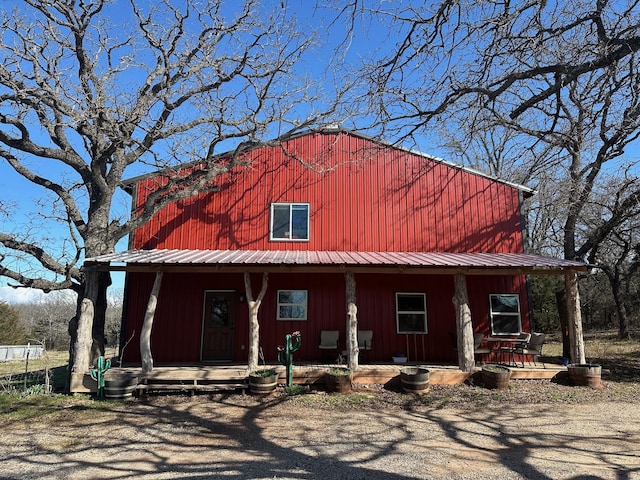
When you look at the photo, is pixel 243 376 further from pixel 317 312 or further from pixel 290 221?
pixel 290 221

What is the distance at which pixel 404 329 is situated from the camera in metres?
11.9

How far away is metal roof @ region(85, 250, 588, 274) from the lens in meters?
9.43

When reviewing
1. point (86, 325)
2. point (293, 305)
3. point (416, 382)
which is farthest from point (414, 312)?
point (86, 325)

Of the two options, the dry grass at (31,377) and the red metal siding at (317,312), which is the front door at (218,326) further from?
the dry grass at (31,377)

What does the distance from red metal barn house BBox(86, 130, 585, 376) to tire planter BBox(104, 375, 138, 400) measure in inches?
103

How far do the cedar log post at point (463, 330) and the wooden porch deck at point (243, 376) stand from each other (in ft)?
0.73

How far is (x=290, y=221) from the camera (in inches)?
496

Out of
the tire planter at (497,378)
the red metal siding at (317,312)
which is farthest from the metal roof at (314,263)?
the tire planter at (497,378)

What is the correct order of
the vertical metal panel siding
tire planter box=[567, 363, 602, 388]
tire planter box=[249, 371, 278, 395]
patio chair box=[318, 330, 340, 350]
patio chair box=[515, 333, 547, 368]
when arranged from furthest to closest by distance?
the vertical metal panel siding
patio chair box=[318, 330, 340, 350]
patio chair box=[515, 333, 547, 368]
tire planter box=[567, 363, 602, 388]
tire planter box=[249, 371, 278, 395]

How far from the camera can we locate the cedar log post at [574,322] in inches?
394

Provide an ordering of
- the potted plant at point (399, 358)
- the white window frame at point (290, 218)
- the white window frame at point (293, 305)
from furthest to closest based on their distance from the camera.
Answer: the white window frame at point (290, 218)
the white window frame at point (293, 305)
the potted plant at point (399, 358)

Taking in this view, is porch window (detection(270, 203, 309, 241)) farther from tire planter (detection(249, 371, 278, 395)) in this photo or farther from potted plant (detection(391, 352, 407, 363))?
tire planter (detection(249, 371, 278, 395))

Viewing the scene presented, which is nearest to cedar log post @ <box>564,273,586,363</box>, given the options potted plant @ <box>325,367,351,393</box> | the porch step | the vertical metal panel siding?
the vertical metal panel siding

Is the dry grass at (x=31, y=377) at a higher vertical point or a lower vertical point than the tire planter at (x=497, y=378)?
lower
